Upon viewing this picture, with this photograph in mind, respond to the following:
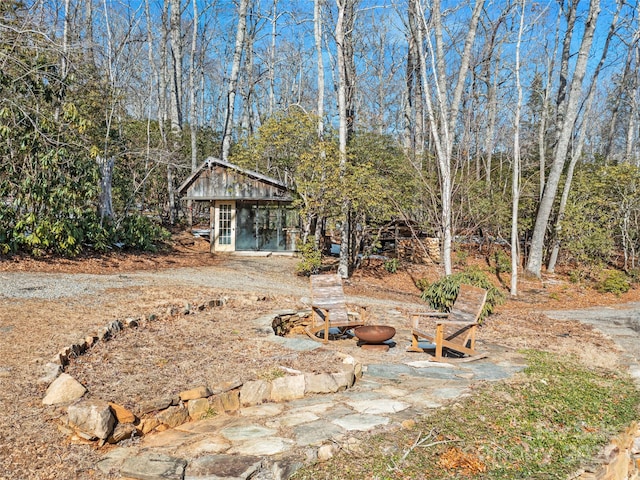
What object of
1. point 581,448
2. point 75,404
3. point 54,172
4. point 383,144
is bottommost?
point 581,448

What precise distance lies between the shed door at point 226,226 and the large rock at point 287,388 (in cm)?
1408

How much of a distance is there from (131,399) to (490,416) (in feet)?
9.99

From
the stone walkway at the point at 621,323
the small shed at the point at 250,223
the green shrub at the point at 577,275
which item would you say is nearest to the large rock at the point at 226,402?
the stone walkway at the point at 621,323

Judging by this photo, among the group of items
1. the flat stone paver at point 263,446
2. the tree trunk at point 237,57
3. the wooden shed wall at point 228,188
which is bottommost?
the flat stone paver at point 263,446

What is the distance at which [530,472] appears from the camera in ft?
10.5

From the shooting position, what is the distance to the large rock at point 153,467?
2859 mm

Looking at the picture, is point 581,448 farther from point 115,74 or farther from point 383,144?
point 115,74

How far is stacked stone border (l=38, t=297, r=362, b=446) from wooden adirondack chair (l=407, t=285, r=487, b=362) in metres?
1.36

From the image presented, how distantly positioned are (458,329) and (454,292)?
7.48 ft

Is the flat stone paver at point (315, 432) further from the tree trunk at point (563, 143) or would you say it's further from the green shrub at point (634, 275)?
the green shrub at point (634, 275)

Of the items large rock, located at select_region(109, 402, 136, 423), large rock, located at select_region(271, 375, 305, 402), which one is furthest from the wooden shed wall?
large rock, located at select_region(109, 402, 136, 423)

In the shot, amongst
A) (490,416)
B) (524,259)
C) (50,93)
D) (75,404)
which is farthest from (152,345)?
(524,259)

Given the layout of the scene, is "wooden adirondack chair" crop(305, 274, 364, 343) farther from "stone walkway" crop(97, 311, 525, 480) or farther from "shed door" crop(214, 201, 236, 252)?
"shed door" crop(214, 201, 236, 252)

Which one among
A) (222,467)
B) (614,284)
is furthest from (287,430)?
(614,284)
